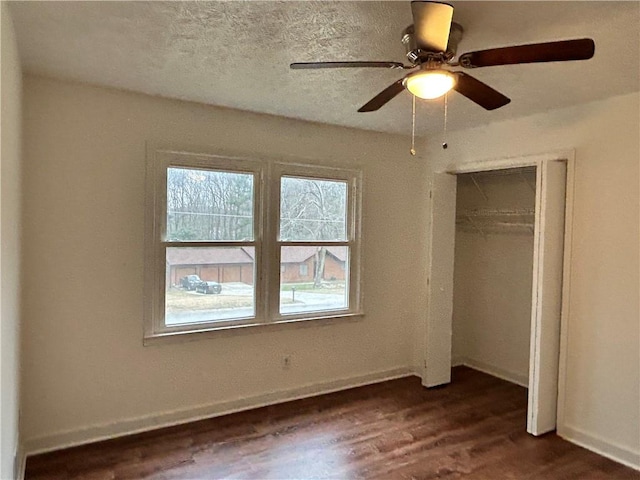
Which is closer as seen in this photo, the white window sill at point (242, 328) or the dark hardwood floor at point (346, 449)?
the dark hardwood floor at point (346, 449)

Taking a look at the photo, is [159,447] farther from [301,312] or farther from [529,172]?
[529,172]

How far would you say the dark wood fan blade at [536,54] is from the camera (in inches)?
67.0

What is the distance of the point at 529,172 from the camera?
446 centimetres

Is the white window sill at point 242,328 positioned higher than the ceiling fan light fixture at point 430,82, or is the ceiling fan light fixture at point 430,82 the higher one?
the ceiling fan light fixture at point 430,82

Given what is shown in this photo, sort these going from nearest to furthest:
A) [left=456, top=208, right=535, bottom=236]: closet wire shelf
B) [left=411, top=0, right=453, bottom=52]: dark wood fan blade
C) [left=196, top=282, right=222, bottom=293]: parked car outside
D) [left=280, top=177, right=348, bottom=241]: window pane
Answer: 1. [left=411, top=0, right=453, bottom=52]: dark wood fan blade
2. [left=196, top=282, right=222, bottom=293]: parked car outside
3. [left=280, top=177, right=348, bottom=241]: window pane
4. [left=456, top=208, right=535, bottom=236]: closet wire shelf

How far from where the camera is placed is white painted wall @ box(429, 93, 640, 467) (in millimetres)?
3109

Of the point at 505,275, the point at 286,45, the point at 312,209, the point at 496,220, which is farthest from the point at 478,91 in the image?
the point at 505,275

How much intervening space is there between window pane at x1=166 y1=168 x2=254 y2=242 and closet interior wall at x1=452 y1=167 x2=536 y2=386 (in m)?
2.52

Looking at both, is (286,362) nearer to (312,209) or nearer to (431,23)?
(312,209)

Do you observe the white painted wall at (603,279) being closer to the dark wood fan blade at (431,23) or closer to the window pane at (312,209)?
the window pane at (312,209)

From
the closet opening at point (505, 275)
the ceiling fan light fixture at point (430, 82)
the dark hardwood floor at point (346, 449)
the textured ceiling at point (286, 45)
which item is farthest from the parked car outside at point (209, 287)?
the ceiling fan light fixture at point (430, 82)

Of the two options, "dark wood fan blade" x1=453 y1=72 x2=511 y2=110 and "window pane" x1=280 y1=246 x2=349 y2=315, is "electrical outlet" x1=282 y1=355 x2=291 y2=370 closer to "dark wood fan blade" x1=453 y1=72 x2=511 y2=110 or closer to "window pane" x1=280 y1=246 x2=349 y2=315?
"window pane" x1=280 y1=246 x2=349 y2=315

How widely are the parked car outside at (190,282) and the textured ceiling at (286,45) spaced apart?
1.37 metres

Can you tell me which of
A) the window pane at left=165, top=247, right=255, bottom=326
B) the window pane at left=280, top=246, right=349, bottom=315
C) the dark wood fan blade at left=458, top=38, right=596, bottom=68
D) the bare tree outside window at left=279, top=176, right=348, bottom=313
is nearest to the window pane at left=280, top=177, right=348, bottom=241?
the bare tree outside window at left=279, top=176, right=348, bottom=313
